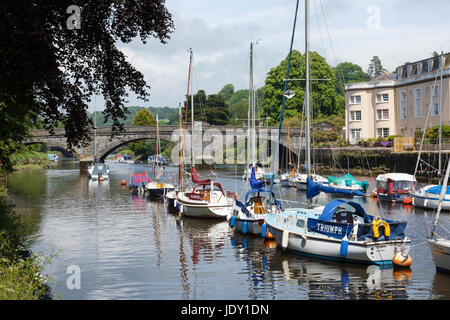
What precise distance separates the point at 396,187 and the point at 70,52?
3305cm

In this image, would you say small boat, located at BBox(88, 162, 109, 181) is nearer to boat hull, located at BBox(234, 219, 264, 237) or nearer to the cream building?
the cream building

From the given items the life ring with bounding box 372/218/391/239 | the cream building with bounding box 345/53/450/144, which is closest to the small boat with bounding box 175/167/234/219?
the life ring with bounding box 372/218/391/239

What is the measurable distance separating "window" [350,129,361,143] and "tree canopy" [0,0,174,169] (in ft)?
218

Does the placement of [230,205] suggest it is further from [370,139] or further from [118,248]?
[370,139]

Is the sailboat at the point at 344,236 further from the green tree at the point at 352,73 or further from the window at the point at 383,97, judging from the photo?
the green tree at the point at 352,73

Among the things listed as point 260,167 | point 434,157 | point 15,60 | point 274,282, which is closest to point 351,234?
point 274,282

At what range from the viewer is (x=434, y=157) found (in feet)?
171

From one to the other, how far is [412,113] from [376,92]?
8.31 m

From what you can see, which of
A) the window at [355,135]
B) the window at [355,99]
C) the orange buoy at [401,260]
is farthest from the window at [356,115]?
the orange buoy at [401,260]

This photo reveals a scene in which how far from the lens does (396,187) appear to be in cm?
4184

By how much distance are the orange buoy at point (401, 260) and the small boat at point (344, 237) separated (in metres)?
0.13

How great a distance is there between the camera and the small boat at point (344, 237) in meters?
20.6

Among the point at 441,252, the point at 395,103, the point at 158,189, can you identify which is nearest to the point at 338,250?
the point at 441,252

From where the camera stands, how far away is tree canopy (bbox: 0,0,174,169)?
11812 mm
